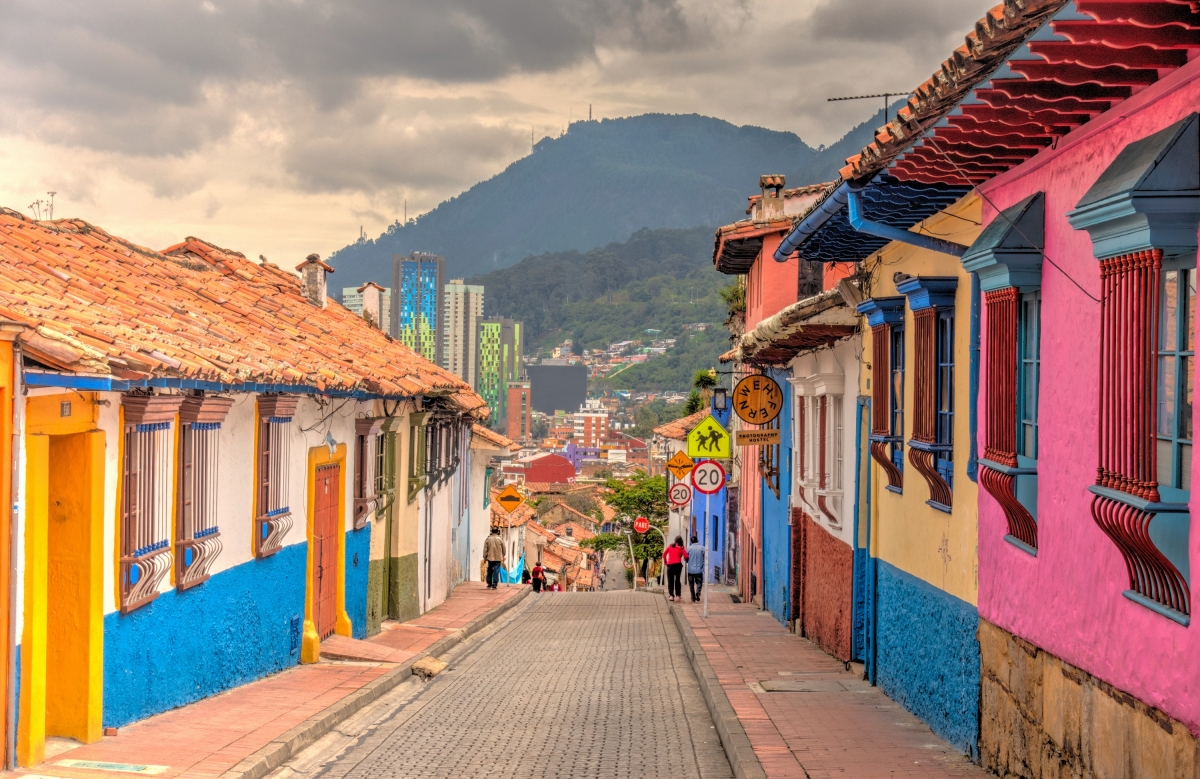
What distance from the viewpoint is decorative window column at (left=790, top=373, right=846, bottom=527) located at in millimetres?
14703

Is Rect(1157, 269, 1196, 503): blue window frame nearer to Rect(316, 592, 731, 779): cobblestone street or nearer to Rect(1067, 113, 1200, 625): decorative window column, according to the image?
Rect(1067, 113, 1200, 625): decorative window column

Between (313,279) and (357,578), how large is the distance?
16.6ft

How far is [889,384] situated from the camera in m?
11.4

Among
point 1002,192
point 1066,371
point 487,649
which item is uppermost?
point 1002,192

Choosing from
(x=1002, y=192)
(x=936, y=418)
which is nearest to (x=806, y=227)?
(x=936, y=418)

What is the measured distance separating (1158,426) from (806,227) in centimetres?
557

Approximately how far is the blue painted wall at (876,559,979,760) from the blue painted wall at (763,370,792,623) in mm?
6767

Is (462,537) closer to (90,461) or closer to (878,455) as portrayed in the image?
(878,455)

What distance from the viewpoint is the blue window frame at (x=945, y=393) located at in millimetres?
9398

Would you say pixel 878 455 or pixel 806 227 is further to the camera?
pixel 878 455

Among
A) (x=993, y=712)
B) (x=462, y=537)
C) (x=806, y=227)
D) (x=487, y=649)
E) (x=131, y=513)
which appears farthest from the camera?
(x=462, y=537)

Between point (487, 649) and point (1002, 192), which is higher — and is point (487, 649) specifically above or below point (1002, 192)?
below

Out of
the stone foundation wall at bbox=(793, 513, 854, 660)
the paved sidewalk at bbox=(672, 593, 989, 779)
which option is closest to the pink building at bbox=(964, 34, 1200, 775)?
the paved sidewalk at bbox=(672, 593, 989, 779)

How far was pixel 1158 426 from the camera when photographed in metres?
5.50
